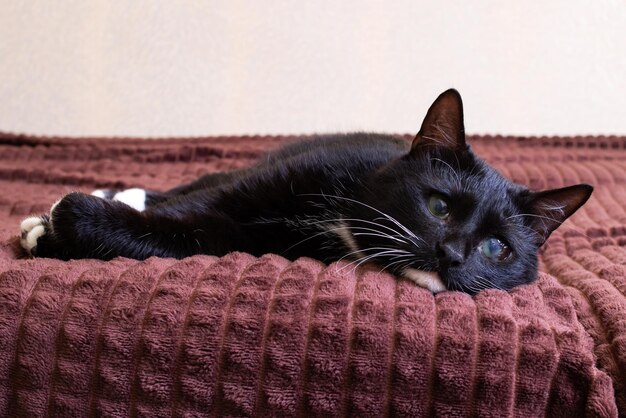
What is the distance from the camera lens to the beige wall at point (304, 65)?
8.10ft

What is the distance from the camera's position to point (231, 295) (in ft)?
2.40

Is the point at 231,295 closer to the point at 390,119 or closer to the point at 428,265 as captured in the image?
the point at 428,265

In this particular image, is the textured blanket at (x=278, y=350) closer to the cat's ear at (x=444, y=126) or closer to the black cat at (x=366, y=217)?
the black cat at (x=366, y=217)

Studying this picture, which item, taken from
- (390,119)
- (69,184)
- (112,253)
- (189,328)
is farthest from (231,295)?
(390,119)

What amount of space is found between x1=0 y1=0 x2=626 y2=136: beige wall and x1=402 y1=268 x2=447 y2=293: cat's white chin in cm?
167

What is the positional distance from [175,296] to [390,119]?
6.60 feet

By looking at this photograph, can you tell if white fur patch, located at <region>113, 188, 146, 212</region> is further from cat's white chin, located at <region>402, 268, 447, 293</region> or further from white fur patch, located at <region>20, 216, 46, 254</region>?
cat's white chin, located at <region>402, 268, 447, 293</region>

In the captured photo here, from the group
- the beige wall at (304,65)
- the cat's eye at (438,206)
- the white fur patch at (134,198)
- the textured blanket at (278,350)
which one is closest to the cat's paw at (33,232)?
the textured blanket at (278,350)

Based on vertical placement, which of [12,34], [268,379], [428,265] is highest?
[12,34]

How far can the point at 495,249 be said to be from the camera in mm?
938

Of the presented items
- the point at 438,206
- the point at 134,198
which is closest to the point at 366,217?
the point at 438,206

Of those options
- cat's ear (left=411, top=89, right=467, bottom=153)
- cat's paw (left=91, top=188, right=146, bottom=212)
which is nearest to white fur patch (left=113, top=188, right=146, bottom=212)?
cat's paw (left=91, top=188, right=146, bottom=212)

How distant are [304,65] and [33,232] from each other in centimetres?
179

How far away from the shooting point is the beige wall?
2469mm
